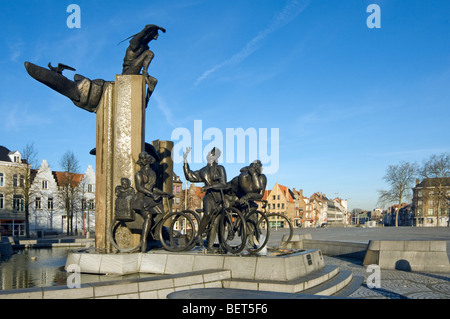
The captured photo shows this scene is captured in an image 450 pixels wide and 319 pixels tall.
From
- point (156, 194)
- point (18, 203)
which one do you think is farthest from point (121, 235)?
point (18, 203)

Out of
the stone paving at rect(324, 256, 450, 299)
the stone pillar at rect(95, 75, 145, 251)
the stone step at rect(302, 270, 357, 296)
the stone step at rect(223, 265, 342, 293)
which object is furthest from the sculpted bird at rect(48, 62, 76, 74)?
the stone paving at rect(324, 256, 450, 299)

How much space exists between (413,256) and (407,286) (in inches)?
128

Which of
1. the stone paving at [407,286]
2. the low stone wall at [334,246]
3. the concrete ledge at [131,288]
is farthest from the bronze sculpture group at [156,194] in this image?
the low stone wall at [334,246]

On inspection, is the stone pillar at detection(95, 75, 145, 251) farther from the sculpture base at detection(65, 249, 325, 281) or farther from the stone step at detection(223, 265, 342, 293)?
the stone step at detection(223, 265, 342, 293)

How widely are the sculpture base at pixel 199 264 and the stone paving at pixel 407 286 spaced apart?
1.20 metres

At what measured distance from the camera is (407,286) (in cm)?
895

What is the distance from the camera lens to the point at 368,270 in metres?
11.5

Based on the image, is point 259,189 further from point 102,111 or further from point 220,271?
point 102,111

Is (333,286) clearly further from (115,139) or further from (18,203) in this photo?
(18,203)

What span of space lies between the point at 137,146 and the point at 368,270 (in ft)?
24.2

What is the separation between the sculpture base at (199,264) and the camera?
23.9 feet

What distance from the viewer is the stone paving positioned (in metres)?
7.74

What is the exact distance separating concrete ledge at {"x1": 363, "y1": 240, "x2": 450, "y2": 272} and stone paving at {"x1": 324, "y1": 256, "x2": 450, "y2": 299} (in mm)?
464
